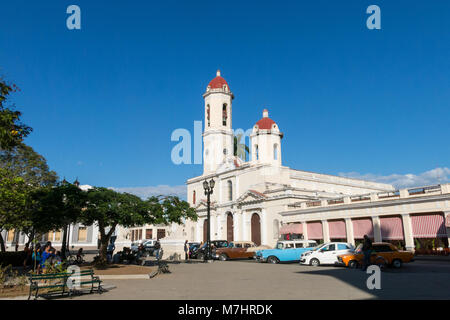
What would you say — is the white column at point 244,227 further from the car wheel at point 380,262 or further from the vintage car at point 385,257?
the car wheel at point 380,262

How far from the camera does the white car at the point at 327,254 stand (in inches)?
828

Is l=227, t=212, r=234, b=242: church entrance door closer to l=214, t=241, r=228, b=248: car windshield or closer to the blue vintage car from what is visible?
l=214, t=241, r=228, b=248: car windshield

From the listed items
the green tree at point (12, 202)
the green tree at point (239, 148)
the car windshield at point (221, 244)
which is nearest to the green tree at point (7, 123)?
the green tree at point (12, 202)

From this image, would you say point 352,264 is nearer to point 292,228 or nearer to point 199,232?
point 292,228

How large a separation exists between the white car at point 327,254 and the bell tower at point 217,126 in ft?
106

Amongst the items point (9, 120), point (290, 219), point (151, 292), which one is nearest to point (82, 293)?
point (151, 292)

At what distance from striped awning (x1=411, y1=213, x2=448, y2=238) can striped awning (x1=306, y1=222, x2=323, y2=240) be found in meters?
8.97

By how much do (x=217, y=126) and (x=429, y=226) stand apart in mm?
33993

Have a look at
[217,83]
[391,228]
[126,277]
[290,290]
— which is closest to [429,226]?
[391,228]

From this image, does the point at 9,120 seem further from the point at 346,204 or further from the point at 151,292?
the point at 346,204

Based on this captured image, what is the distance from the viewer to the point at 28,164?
34031 millimetres

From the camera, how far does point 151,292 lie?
427 inches

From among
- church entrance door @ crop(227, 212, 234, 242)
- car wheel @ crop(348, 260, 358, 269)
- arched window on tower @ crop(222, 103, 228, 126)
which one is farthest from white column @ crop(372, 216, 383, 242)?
arched window on tower @ crop(222, 103, 228, 126)

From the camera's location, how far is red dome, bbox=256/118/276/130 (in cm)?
4551
